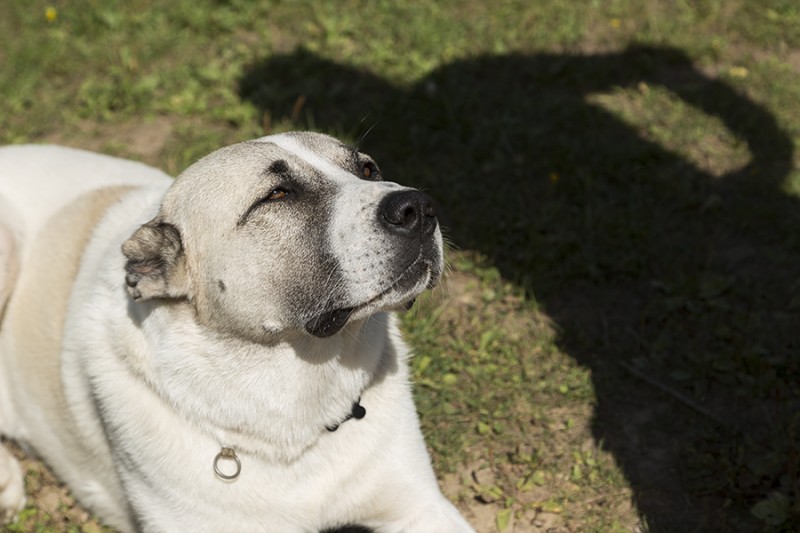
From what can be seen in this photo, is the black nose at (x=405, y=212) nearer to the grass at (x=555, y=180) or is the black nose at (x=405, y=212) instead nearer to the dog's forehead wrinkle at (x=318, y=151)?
the dog's forehead wrinkle at (x=318, y=151)

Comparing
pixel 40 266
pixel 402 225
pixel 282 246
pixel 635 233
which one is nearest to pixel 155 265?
pixel 282 246

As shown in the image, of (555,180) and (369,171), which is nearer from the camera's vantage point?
(369,171)

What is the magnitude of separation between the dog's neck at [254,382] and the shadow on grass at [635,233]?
135 cm

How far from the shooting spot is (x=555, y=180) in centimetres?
557

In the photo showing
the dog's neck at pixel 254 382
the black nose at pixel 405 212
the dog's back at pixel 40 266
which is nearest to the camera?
the black nose at pixel 405 212

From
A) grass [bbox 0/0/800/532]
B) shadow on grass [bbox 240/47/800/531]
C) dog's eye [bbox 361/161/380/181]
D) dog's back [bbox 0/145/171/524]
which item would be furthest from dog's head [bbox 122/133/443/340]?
shadow on grass [bbox 240/47/800/531]

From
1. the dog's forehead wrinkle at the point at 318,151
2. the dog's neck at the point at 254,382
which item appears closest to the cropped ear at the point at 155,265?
the dog's neck at the point at 254,382

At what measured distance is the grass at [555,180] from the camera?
13.2ft

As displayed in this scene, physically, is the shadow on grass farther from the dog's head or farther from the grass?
the dog's head

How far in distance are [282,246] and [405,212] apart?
1.48 ft

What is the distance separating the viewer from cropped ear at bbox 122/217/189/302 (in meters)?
3.21

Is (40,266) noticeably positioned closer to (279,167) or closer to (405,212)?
(279,167)

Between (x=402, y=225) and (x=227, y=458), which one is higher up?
(x=402, y=225)

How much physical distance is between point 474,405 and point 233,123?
2.80 m
